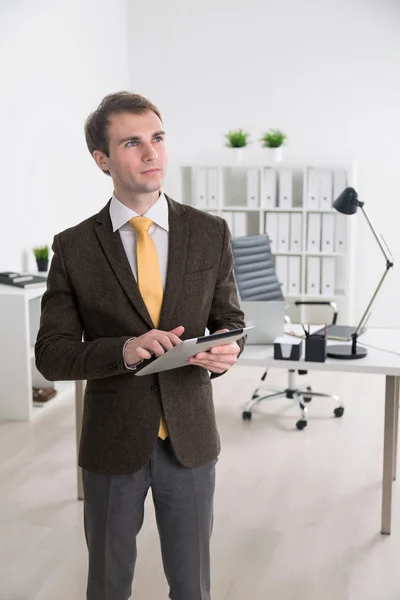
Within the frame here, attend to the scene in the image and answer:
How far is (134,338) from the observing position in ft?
5.36

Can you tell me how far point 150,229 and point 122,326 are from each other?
25 centimetres

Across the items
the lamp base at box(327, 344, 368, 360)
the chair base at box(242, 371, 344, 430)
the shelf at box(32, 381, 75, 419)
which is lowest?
the shelf at box(32, 381, 75, 419)

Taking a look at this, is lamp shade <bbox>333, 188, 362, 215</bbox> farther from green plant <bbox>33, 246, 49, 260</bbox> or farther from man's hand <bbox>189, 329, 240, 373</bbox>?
green plant <bbox>33, 246, 49, 260</bbox>

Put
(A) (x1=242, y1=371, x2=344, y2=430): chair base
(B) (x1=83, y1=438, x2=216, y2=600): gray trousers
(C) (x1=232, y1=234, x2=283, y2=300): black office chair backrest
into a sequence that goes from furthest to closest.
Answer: (C) (x1=232, y1=234, x2=283, y2=300): black office chair backrest < (A) (x1=242, y1=371, x2=344, y2=430): chair base < (B) (x1=83, y1=438, x2=216, y2=600): gray trousers

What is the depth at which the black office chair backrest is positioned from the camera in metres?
4.82

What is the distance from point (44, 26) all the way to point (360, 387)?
362 centimetres

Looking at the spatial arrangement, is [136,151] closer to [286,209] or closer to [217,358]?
[217,358]

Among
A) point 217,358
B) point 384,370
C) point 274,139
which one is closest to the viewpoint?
point 217,358

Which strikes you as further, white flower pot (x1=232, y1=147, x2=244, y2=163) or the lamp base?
white flower pot (x1=232, y1=147, x2=244, y2=163)

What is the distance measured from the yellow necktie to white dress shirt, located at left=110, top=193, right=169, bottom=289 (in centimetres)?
1

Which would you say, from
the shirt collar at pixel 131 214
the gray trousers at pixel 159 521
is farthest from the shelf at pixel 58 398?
the shirt collar at pixel 131 214

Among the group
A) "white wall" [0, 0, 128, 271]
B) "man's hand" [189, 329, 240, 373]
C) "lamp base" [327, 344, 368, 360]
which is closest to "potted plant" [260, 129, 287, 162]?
"white wall" [0, 0, 128, 271]

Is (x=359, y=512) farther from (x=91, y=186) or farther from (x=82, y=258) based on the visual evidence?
(x=91, y=186)

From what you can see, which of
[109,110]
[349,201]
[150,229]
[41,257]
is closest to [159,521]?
[150,229]
